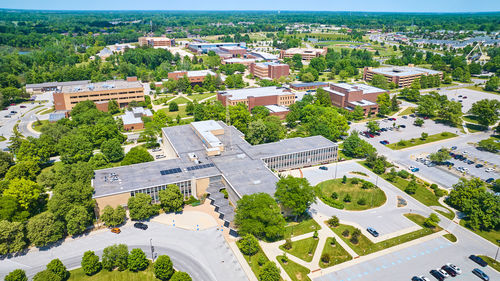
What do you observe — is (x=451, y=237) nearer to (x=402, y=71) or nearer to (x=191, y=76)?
(x=191, y=76)

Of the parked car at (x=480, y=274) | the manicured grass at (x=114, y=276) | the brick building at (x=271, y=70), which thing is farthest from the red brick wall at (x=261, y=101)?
the parked car at (x=480, y=274)

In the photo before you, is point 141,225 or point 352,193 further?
point 352,193

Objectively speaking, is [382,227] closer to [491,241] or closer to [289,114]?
[491,241]

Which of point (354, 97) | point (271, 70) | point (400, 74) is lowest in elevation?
point (354, 97)

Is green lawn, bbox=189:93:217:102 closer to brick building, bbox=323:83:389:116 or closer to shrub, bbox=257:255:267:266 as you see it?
brick building, bbox=323:83:389:116

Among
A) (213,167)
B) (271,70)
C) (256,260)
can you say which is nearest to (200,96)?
(271,70)

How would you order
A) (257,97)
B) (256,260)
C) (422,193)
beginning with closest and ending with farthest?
(256,260) < (422,193) < (257,97)
